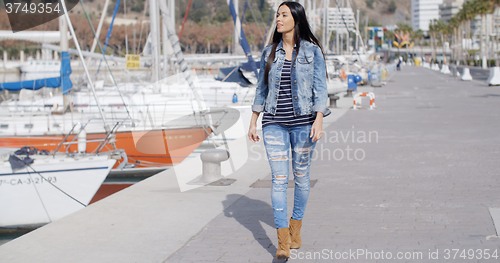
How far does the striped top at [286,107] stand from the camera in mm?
4172

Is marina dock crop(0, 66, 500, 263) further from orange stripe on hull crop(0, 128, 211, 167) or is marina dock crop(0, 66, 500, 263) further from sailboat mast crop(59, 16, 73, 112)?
sailboat mast crop(59, 16, 73, 112)

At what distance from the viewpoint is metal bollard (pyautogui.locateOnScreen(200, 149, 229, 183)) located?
723 cm

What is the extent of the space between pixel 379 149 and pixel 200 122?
5.52 meters

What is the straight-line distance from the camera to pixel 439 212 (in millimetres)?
5578

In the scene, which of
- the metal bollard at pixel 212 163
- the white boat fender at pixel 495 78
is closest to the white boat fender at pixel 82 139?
the metal bollard at pixel 212 163

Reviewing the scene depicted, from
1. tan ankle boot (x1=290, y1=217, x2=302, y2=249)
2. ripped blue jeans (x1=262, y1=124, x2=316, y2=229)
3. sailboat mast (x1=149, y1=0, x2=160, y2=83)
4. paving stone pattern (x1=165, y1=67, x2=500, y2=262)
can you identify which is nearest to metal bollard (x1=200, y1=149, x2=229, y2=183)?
paving stone pattern (x1=165, y1=67, x2=500, y2=262)

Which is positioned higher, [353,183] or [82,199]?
[353,183]

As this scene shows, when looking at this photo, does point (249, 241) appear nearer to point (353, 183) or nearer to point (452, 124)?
point (353, 183)

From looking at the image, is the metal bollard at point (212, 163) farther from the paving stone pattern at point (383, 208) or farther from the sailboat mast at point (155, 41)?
the sailboat mast at point (155, 41)

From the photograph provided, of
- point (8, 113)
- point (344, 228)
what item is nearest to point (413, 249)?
point (344, 228)

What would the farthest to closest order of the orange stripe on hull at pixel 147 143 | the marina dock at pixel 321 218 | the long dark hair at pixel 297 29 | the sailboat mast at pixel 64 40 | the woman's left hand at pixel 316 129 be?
the sailboat mast at pixel 64 40, the orange stripe on hull at pixel 147 143, the marina dock at pixel 321 218, the long dark hair at pixel 297 29, the woman's left hand at pixel 316 129

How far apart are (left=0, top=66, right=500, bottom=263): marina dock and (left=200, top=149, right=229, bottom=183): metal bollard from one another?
0.27m

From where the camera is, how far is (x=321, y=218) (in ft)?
17.8

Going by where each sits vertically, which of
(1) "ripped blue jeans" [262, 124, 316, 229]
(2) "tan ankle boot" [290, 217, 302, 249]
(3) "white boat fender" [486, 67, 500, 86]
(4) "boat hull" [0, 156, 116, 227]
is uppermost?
(3) "white boat fender" [486, 67, 500, 86]
